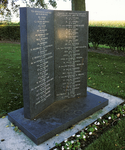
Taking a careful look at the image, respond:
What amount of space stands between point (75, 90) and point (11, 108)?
6.04ft

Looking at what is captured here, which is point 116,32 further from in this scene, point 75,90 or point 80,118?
point 80,118

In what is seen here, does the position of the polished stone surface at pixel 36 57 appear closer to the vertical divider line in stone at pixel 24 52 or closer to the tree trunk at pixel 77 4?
the vertical divider line in stone at pixel 24 52

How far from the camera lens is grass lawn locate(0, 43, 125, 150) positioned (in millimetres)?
3535

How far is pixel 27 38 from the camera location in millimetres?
3381

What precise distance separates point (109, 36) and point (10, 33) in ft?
39.0

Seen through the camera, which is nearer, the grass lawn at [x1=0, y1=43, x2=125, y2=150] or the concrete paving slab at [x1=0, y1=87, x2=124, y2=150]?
the concrete paving slab at [x1=0, y1=87, x2=124, y2=150]

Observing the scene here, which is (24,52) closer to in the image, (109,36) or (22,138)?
(22,138)

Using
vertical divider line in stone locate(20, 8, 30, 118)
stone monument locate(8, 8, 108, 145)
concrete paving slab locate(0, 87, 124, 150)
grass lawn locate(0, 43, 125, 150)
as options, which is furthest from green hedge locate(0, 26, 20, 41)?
vertical divider line in stone locate(20, 8, 30, 118)

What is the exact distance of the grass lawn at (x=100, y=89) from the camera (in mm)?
3535

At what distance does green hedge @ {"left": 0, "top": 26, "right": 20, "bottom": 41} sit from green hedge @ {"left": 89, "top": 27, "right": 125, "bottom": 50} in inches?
360

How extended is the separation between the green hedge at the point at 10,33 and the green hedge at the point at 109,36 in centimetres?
914

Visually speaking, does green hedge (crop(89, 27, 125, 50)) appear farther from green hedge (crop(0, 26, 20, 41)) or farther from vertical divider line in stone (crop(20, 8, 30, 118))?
vertical divider line in stone (crop(20, 8, 30, 118))

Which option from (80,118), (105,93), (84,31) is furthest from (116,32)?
(80,118)

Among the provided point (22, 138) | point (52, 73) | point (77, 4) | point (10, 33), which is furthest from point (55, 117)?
point (10, 33)
